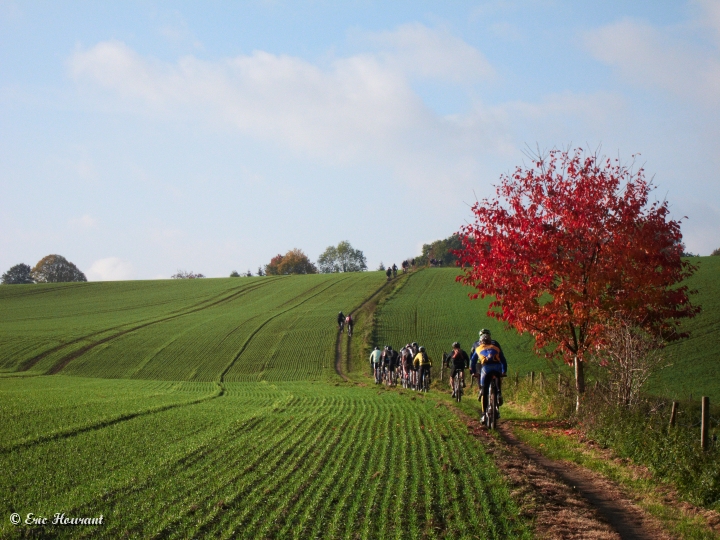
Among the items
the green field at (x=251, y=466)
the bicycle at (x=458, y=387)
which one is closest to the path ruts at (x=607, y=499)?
the green field at (x=251, y=466)

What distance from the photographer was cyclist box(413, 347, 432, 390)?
25.6 m

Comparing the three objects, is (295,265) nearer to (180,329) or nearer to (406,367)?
(180,329)

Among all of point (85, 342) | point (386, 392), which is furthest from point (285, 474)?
point (85, 342)

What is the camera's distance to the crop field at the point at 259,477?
7637 mm

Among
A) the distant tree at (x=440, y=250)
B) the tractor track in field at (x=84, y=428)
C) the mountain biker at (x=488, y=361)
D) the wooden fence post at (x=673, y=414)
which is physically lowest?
the tractor track in field at (x=84, y=428)

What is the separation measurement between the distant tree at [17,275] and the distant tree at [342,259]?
69.2 metres

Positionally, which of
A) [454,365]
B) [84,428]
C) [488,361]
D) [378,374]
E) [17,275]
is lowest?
[84,428]

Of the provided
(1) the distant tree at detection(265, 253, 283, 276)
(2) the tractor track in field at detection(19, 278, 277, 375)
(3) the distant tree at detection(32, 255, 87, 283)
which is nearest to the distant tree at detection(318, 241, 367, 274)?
(1) the distant tree at detection(265, 253, 283, 276)

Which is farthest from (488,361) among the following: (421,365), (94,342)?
(94,342)

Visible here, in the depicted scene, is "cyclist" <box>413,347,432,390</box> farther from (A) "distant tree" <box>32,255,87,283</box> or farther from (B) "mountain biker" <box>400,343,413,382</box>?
(A) "distant tree" <box>32,255,87,283</box>

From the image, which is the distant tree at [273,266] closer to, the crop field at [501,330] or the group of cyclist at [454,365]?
the crop field at [501,330]

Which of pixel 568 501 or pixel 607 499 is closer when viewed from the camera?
pixel 568 501

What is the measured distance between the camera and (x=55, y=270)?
13675 cm

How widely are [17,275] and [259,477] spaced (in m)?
152
